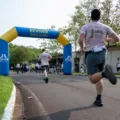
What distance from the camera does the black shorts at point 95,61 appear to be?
5469mm

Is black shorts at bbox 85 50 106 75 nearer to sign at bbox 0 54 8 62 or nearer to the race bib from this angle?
the race bib

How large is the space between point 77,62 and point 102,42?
38.5 metres

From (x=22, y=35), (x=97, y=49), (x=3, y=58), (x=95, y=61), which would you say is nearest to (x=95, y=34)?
(x=97, y=49)

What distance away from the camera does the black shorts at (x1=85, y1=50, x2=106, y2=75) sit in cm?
547

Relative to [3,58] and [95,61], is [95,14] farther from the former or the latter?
[3,58]

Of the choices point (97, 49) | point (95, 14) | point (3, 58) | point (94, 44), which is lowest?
point (97, 49)

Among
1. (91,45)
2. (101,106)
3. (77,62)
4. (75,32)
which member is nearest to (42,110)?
(101,106)

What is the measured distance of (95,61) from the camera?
545 centimetres

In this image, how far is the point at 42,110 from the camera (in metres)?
5.61

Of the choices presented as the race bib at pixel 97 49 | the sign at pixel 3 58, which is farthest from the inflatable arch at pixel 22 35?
the race bib at pixel 97 49

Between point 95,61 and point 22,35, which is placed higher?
point 22,35

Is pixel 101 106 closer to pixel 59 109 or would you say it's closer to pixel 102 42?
pixel 59 109

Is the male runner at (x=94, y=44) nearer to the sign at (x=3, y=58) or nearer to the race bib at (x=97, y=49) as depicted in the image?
the race bib at (x=97, y=49)

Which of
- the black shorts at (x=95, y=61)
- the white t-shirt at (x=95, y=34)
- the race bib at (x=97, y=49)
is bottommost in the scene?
the black shorts at (x=95, y=61)
